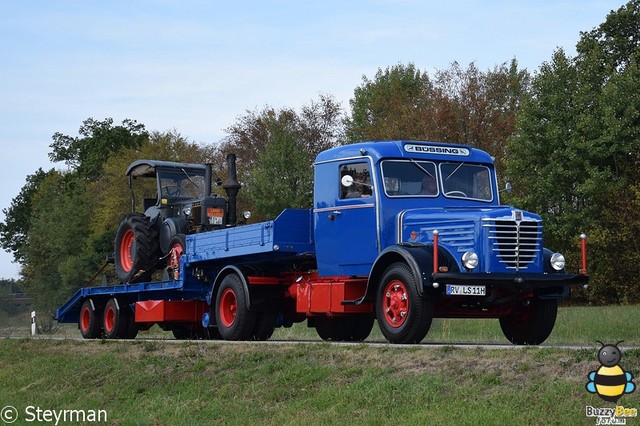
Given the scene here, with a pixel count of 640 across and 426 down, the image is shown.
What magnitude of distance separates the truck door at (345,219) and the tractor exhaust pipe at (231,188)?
4.78 metres

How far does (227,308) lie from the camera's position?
19.6m

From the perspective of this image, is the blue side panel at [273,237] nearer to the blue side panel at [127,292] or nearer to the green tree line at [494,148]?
the blue side panel at [127,292]

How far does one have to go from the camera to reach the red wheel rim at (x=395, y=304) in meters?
15.0

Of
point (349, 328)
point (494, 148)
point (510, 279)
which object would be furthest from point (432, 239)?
point (494, 148)

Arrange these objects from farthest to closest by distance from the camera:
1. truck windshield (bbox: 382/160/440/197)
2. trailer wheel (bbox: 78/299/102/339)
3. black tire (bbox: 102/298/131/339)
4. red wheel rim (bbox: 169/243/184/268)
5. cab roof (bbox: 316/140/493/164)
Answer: trailer wheel (bbox: 78/299/102/339) < black tire (bbox: 102/298/131/339) < red wheel rim (bbox: 169/243/184/268) < cab roof (bbox: 316/140/493/164) < truck windshield (bbox: 382/160/440/197)

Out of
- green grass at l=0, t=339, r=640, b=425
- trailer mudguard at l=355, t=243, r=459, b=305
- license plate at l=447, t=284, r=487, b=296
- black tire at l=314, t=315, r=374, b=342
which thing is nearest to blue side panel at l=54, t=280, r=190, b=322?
black tire at l=314, t=315, r=374, b=342

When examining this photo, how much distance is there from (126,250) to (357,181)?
9.09m

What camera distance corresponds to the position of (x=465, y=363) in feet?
38.8

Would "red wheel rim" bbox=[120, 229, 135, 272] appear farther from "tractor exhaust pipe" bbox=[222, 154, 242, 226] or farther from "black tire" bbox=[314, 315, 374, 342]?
"black tire" bbox=[314, 315, 374, 342]

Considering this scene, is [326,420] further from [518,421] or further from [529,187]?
[529,187]

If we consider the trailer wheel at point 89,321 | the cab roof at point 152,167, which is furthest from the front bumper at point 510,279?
the trailer wheel at point 89,321

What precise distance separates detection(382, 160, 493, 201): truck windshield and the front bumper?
7.11 feet

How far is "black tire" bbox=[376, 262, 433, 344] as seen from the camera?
14625 millimetres

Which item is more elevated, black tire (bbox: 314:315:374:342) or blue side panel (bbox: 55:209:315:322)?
blue side panel (bbox: 55:209:315:322)
